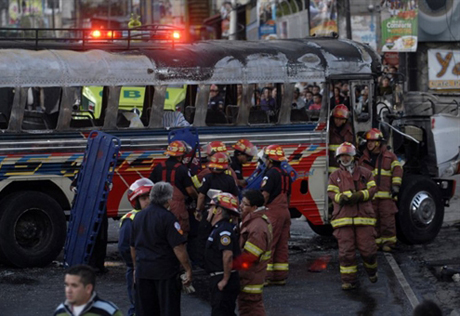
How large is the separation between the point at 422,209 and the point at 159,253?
7.47 metres

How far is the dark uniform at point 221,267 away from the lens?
869 cm

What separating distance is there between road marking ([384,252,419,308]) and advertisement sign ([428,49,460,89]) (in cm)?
1539

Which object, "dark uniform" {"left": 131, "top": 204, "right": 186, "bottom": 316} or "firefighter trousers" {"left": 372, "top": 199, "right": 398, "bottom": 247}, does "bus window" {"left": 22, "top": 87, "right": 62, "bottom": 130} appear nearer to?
"firefighter trousers" {"left": 372, "top": 199, "right": 398, "bottom": 247}

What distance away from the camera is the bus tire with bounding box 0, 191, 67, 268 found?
13156 mm

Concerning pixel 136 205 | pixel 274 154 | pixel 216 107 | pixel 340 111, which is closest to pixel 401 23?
pixel 340 111

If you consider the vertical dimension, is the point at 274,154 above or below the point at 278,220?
above

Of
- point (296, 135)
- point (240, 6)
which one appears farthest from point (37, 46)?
point (240, 6)

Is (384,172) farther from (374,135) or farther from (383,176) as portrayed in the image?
(374,135)

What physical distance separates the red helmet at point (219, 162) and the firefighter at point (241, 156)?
1203mm

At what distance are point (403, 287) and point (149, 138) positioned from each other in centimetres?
393

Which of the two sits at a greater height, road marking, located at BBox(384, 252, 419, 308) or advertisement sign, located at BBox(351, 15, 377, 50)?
advertisement sign, located at BBox(351, 15, 377, 50)

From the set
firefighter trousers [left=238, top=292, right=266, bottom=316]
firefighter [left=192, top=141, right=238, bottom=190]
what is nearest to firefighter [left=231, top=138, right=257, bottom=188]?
firefighter [left=192, top=141, right=238, bottom=190]

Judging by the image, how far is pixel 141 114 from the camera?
14641 millimetres

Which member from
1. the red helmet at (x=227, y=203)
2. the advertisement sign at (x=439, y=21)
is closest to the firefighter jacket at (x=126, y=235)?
the red helmet at (x=227, y=203)
